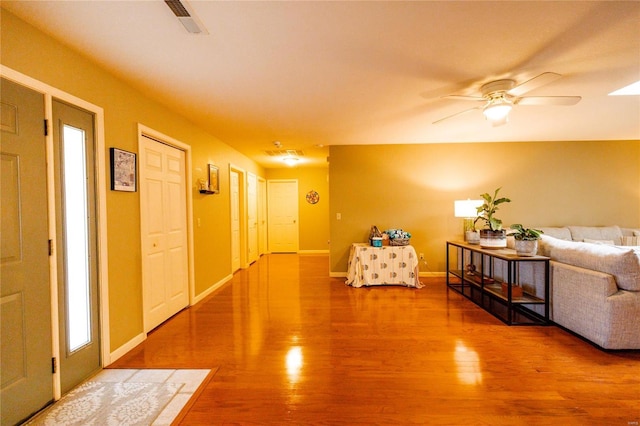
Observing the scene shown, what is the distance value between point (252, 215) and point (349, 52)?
515 centimetres

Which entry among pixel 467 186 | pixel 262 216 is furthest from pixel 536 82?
pixel 262 216

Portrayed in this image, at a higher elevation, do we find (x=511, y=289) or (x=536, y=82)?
(x=536, y=82)

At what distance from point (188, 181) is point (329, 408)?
302 centimetres

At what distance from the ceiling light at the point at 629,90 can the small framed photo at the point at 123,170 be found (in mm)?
4859

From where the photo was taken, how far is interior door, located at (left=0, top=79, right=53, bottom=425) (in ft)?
5.08

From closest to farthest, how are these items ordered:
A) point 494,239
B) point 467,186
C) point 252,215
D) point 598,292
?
point 598,292, point 494,239, point 467,186, point 252,215

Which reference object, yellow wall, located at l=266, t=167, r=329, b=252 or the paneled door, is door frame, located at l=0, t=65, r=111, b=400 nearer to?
the paneled door

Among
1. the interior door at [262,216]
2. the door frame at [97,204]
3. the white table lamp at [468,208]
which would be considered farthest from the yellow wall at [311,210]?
the door frame at [97,204]

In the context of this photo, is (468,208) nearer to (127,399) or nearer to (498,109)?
(498,109)

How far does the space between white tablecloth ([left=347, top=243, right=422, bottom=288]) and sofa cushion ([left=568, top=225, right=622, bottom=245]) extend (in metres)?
2.81

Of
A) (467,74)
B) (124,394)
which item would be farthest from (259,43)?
(124,394)

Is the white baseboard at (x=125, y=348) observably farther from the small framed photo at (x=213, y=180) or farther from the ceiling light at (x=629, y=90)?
the ceiling light at (x=629, y=90)

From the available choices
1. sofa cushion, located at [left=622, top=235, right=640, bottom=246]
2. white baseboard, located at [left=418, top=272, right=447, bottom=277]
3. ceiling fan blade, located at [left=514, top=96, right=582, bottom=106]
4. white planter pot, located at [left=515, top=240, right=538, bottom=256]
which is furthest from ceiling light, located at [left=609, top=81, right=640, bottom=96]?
white baseboard, located at [left=418, top=272, right=447, bottom=277]

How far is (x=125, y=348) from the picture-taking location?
2.47 meters
